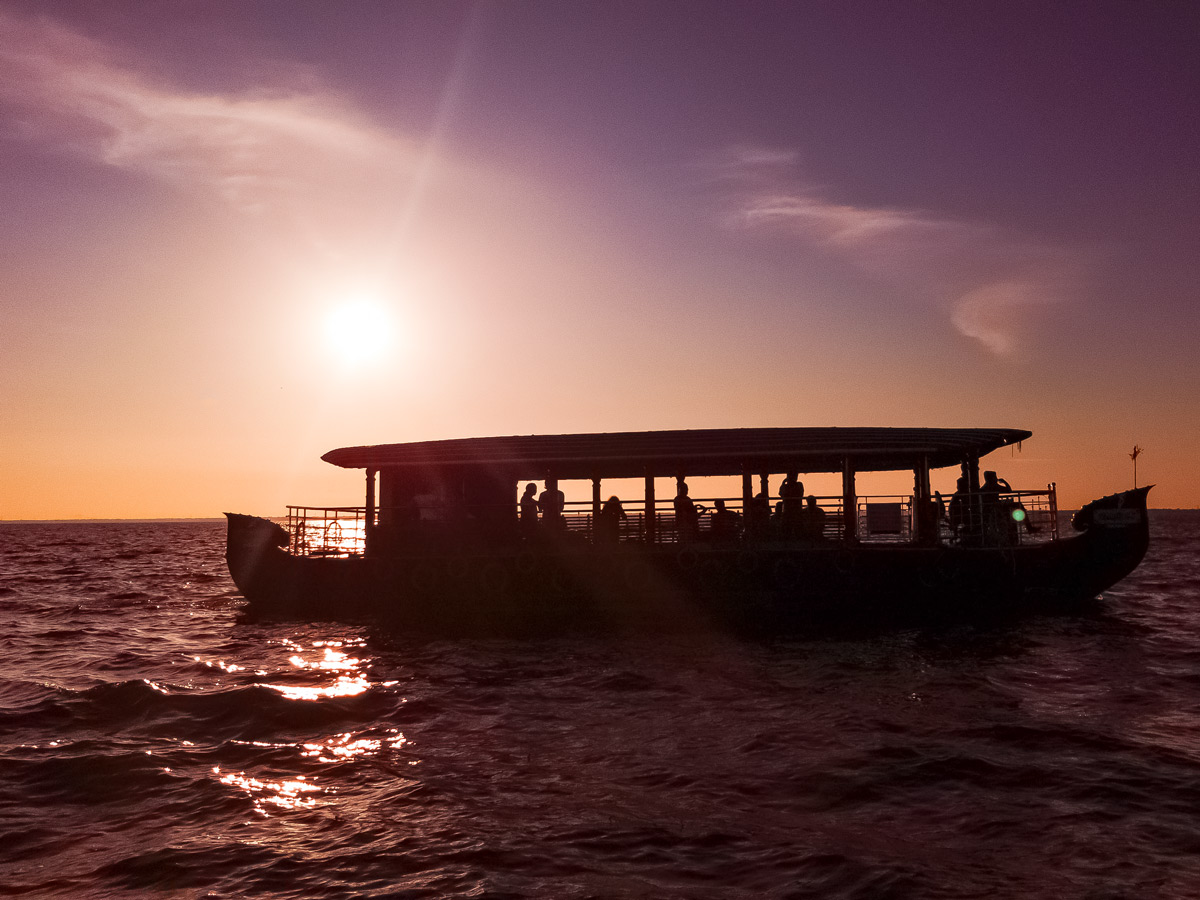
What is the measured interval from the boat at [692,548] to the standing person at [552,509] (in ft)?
0.12

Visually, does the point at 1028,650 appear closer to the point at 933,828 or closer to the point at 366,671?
the point at 933,828

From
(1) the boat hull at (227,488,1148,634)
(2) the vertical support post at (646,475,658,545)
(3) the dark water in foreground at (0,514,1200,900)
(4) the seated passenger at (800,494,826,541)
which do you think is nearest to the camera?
(3) the dark water in foreground at (0,514,1200,900)

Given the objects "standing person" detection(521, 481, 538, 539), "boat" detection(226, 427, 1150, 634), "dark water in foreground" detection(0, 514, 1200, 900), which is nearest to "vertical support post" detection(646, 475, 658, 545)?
"boat" detection(226, 427, 1150, 634)

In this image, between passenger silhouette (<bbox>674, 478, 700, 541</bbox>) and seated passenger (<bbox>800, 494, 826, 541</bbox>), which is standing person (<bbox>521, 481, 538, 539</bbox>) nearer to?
passenger silhouette (<bbox>674, 478, 700, 541</bbox>)

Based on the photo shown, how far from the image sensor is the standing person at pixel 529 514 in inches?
840

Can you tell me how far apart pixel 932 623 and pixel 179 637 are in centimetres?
1704

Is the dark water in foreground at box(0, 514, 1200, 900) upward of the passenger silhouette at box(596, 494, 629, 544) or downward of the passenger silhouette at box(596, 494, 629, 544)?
downward

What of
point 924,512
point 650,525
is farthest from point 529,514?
point 924,512

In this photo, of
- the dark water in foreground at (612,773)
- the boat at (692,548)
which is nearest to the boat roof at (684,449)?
the boat at (692,548)

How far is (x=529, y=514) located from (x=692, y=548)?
447cm

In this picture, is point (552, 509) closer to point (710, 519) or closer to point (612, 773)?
point (710, 519)

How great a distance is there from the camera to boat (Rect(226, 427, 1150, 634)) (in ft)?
62.6

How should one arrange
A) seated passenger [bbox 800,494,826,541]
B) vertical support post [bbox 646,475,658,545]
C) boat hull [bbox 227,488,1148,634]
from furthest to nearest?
vertical support post [bbox 646,475,658,545], seated passenger [bbox 800,494,826,541], boat hull [bbox 227,488,1148,634]

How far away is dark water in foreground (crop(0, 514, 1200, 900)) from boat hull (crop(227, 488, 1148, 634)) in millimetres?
3352
